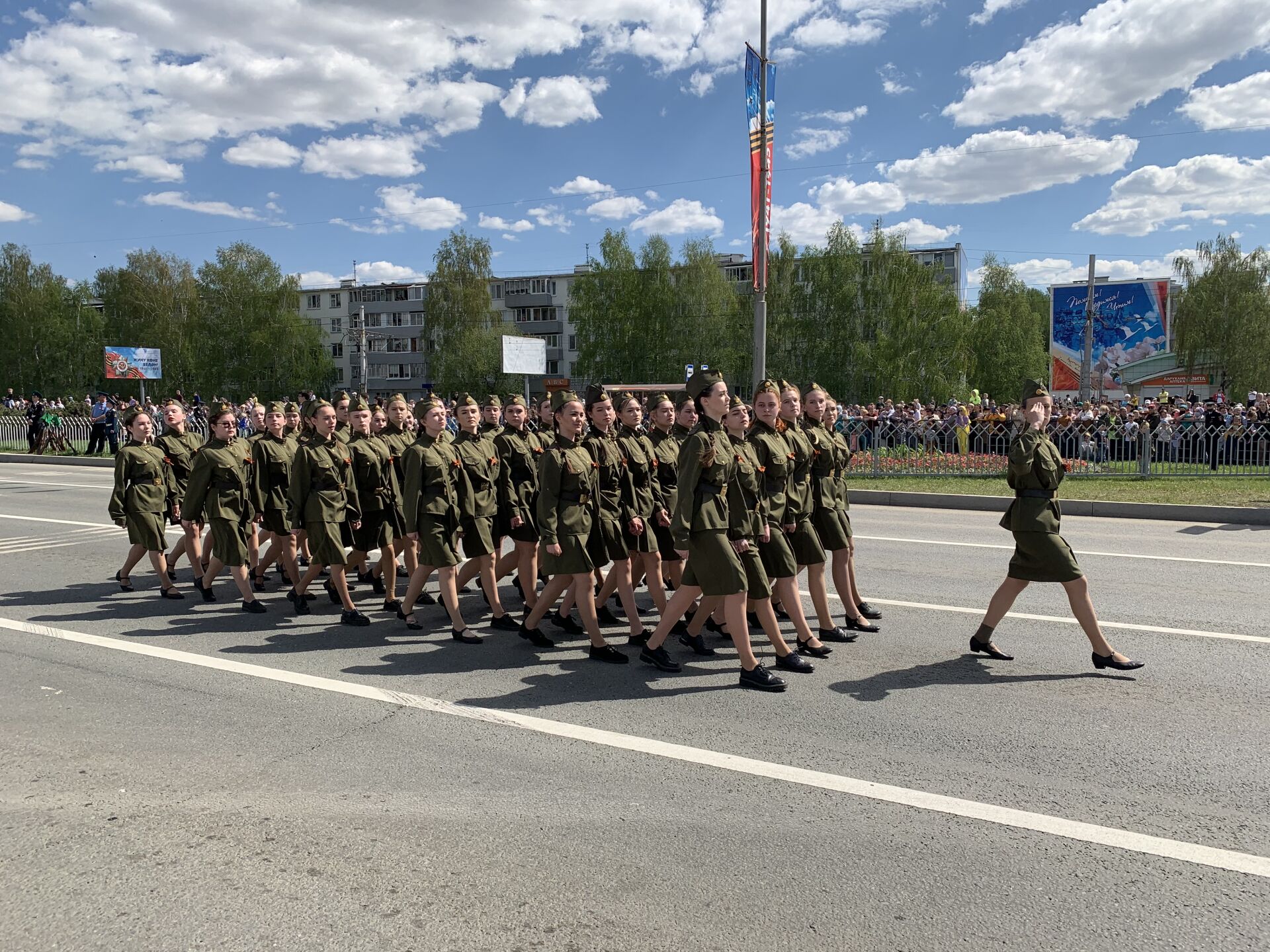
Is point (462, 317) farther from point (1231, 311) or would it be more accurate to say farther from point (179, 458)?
point (179, 458)

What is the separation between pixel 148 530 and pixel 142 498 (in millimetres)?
326

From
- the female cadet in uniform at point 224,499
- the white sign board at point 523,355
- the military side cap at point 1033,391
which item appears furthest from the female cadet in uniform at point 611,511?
the white sign board at point 523,355

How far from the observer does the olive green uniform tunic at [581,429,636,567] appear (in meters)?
6.47

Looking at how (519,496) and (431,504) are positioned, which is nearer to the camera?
(431,504)

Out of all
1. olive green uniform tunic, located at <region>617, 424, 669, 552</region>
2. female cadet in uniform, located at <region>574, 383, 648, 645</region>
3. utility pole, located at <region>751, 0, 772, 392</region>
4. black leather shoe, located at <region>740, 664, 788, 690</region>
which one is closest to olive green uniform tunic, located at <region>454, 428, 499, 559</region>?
female cadet in uniform, located at <region>574, 383, 648, 645</region>

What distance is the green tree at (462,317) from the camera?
6794 cm

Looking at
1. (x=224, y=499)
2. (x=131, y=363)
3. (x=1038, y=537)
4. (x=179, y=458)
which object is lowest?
(x=1038, y=537)

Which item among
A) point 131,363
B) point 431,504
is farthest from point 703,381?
point 131,363

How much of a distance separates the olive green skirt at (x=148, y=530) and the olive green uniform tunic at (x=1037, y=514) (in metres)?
7.16

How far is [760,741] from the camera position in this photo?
463cm

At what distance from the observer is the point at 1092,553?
1024cm

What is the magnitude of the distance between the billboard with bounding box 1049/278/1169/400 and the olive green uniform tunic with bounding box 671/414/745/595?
4252cm

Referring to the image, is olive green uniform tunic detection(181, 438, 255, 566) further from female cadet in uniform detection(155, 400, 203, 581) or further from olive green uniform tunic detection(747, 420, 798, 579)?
olive green uniform tunic detection(747, 420, 798, 579)

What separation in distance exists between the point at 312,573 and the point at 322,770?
142 inches
